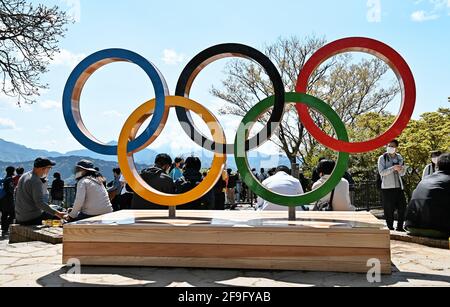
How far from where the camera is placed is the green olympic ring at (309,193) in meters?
5.01

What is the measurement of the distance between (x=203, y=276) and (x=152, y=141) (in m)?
2.02

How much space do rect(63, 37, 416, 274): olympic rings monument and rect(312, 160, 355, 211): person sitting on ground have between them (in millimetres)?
288

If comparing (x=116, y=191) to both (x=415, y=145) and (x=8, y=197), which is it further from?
(x=415, y=145)

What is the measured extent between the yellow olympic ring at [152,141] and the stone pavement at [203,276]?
3.15 feet

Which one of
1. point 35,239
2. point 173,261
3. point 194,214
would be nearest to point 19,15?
point 35,239

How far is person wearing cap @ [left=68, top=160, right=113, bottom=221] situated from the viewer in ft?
19.7

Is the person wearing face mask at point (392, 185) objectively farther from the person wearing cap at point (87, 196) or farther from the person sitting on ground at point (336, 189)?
the person wearing cap at point (87, 196)

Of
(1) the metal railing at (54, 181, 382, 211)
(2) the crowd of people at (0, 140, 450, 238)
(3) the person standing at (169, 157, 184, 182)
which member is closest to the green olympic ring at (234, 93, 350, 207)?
(2) the crowd of people at (0, 140, 450, 238)

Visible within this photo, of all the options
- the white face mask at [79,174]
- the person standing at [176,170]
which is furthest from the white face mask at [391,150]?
the white face mask at [79,174]

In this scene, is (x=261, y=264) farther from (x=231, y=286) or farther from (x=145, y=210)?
(x=145, y=210)

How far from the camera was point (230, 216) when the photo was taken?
5.59 meters

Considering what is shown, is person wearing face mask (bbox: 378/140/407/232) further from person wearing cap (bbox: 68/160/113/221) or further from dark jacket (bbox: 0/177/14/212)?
dark jacket (bbox: 0/177/14/212)

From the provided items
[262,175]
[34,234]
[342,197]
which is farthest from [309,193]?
[262,175]
